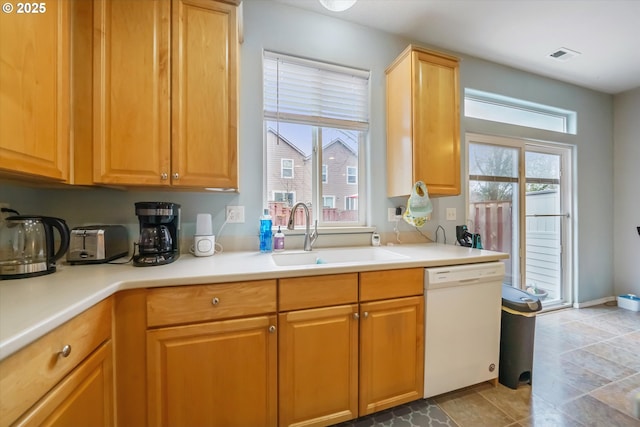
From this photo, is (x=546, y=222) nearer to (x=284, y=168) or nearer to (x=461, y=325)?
(x=461, y=325)

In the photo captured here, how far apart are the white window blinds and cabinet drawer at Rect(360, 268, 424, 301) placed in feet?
4.19

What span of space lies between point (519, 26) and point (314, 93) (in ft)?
5.96

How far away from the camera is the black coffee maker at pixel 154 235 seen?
4.26 ft

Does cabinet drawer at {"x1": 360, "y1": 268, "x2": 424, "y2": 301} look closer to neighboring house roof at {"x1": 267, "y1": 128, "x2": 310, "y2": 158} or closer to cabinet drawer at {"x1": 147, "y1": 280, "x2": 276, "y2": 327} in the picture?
cabinet drawer at {"x1": 147, "y1": 280, "x2": 276, "y2": 327}

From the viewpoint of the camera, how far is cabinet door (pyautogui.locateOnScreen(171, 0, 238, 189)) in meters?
1.38

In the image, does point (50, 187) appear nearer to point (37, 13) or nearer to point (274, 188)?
point (37, 13)

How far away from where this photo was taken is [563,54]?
2.53m

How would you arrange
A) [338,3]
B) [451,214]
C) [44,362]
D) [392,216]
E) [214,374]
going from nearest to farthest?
[44,362], [214,374], [338,3], [392,216], [451,214]

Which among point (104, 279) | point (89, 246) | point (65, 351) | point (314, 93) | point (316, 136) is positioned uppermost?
point (314, 93)

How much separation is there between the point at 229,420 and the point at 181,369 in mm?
334

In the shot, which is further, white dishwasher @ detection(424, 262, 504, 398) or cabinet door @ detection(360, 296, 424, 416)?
white dishwasher @ detection(424, 262, 504, 398)

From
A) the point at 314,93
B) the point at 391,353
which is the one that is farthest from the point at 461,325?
the point at 314,93

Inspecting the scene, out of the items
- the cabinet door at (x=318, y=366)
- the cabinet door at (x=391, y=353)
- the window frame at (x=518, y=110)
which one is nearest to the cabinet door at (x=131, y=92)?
the cabinet door at (x=318, y=366)

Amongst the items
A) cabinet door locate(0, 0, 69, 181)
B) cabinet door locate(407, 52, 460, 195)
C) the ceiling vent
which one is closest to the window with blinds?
cabinet door locate(407, 52, 460, 195)
